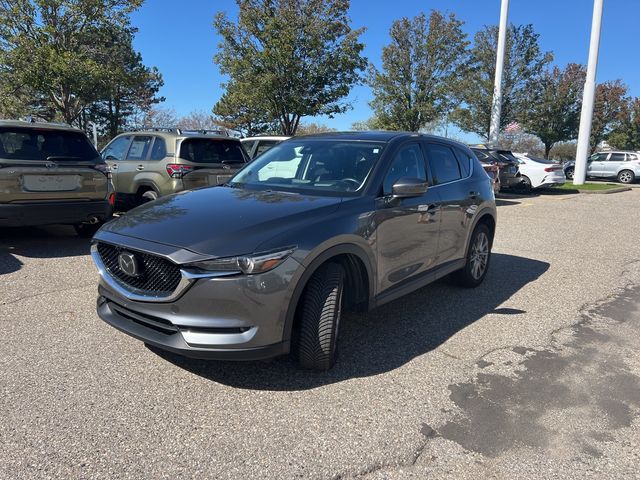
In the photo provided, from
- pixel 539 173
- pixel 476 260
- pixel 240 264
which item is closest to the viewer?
pixel 240 264

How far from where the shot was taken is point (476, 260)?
547 cm

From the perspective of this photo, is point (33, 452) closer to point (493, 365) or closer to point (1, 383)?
point (1, 383)

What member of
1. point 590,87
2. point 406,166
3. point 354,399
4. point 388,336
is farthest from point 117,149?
point 590,87

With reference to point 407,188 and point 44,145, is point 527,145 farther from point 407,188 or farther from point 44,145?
point 407,188

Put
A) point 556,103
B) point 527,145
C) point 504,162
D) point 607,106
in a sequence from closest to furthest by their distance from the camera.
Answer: point 504,162, point 556,103, point 607,106, point 527,145

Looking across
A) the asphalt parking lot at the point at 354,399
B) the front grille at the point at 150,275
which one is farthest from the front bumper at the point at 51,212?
the front grille at the point at 150,275

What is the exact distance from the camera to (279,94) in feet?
58.4

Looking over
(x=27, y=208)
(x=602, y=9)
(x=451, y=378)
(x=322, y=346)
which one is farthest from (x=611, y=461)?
(x=602, y=9)

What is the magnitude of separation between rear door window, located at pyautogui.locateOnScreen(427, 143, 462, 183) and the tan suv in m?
3.92

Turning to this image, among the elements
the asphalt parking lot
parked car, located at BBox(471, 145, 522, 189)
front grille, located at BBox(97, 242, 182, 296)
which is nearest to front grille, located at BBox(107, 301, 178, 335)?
front grille, located at BBox(97, 242, 182, 296)

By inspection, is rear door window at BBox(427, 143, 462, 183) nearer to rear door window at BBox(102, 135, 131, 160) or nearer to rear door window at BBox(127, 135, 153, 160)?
rear door window at BBox(127, 135, 153, 160)

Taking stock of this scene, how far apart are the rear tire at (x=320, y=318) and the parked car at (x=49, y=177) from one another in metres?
4.66

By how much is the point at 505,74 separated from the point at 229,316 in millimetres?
30744

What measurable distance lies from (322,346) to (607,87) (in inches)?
1822
